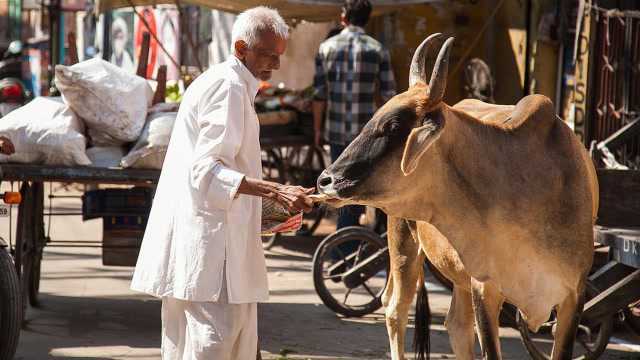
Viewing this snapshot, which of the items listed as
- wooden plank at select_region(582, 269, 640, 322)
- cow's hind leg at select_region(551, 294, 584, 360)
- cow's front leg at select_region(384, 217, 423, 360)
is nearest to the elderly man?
cow's hind leg at select_region(551, 294, 584, 360)

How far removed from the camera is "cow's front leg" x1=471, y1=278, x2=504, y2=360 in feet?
17.4

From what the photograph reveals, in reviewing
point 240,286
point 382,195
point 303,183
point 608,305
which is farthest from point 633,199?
point 303,183

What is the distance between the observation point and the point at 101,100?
23.9 ft

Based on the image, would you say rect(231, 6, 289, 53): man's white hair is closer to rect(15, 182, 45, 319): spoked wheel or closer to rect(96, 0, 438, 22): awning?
rect(15, 182, 45, 319): spoked wheel

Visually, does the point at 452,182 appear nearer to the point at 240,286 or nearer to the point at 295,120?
the point at 240,286

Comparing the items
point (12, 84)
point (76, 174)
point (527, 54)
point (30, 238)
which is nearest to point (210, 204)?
point (76, 174)

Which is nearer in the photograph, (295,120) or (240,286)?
(240,286)

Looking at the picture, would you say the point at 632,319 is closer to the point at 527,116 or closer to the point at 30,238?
the point at 527,116

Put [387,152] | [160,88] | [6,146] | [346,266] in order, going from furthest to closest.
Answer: [346,266] < [160,88] < [6,146] < [387,152]

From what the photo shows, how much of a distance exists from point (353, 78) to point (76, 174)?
3261 mm

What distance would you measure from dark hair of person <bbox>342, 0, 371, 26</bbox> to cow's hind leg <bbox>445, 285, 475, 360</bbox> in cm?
386

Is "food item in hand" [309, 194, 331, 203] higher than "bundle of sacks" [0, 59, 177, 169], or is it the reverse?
"food item in hand" [309, 194, 331, 203]

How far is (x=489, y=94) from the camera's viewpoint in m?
11.7

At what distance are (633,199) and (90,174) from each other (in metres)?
3.19
